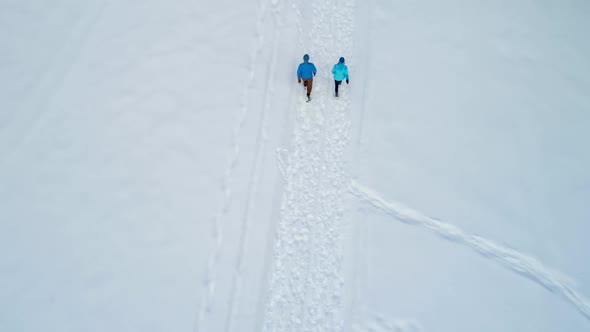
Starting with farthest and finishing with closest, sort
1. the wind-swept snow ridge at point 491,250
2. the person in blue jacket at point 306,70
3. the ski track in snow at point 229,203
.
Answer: the person in blue jacket at point 306,70 < the wind-swept snow ridge at point 491,250 < the ski track in snow at point 229,203

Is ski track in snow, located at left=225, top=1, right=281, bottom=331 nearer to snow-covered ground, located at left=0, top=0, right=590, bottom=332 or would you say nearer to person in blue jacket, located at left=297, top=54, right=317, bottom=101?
snow-covered ground, located at left=0, top=0, right=590, bottom=332

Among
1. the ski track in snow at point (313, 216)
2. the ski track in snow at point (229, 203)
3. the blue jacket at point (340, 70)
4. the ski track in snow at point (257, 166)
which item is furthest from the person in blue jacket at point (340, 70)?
the ski track in snow at point (229, 203)

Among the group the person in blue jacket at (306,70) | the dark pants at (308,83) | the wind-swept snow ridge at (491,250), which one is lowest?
the wind-swept snow ridge at (491,250)

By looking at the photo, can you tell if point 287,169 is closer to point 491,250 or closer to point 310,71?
point 310,71

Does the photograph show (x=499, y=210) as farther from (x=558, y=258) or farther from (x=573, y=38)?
(x=573, y=38)

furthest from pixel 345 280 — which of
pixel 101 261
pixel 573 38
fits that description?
pixel 573 38

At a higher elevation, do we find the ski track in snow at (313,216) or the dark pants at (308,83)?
the dark pants at (308,83)

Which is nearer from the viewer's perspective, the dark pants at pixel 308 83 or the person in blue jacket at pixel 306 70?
the person in blue jacket at pixel 306 70

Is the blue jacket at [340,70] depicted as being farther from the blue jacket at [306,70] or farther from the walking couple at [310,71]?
the blue jacket at [306,70]
